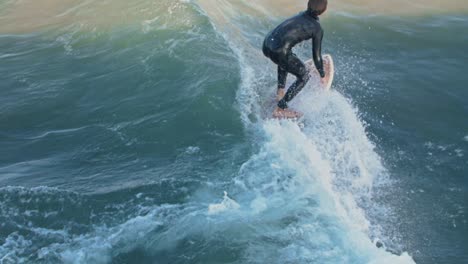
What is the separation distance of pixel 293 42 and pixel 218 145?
1951mm

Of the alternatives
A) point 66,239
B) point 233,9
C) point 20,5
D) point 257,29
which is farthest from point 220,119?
point 20,5

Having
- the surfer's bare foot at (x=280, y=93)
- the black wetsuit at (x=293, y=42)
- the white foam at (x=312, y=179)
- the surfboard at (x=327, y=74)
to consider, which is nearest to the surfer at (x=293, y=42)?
the black wetsuit at (x=293, y=42)

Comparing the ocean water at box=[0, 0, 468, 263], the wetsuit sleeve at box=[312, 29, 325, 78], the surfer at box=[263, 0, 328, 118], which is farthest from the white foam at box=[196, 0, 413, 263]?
the wetsuit sleeve at box=[312, 29, 325, 78]

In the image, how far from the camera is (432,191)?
7160mm

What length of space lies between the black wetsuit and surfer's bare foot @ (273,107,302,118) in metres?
0.09

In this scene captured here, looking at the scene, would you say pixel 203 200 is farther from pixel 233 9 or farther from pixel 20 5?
pixel 20 5

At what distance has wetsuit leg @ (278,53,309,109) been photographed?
8141mm

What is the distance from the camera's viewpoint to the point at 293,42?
7914mm

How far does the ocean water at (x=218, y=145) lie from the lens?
605cm

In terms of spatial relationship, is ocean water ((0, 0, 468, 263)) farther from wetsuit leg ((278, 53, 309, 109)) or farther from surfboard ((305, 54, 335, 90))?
wetsuit leg ((278, 53, 309, 109))

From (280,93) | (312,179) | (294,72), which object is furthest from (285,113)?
(312,179)

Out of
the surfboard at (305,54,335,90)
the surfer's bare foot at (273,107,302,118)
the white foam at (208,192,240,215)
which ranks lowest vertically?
the white foam at (208,192,240,215)

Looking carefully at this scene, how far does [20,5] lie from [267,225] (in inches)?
449

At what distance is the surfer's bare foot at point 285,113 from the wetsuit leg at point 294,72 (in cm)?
8
